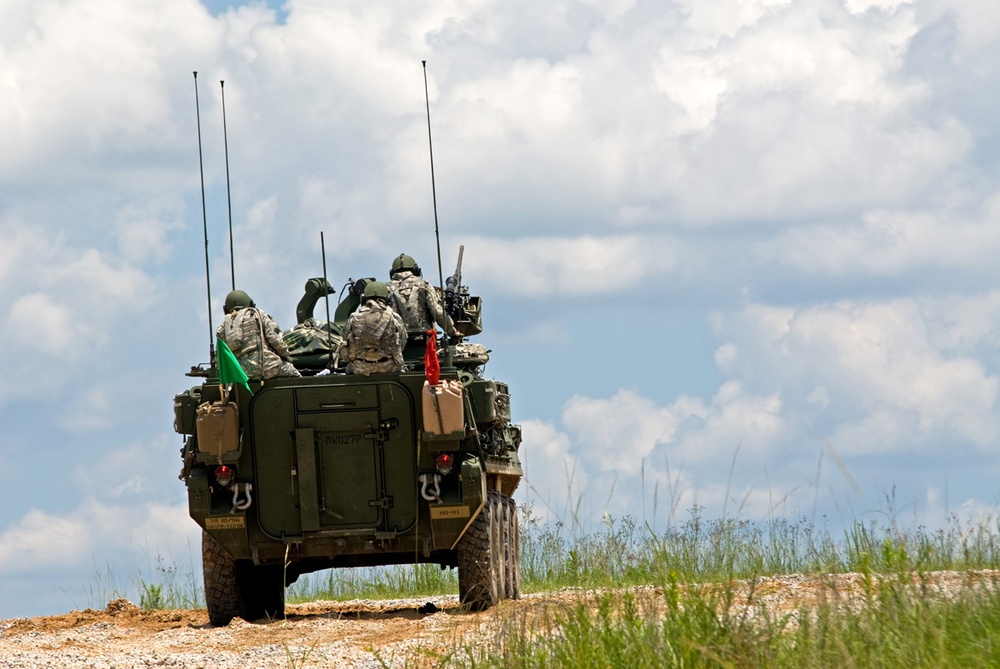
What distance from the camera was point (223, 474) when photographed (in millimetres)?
13961

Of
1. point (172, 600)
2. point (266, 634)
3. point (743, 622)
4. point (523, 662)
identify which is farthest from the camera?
point (172, 600)

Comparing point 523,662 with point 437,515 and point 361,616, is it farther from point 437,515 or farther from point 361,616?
point 361,616

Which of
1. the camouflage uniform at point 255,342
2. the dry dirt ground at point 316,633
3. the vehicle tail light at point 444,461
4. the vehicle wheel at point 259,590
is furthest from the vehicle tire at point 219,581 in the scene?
the vehicle tail light at point 444,461

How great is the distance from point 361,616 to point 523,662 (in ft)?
20.2

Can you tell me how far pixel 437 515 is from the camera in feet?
45.6

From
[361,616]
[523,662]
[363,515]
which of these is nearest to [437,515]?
[363,515]

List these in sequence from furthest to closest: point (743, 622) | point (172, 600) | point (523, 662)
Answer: point (172, 600) → point (523, 662) → point (743, 622)

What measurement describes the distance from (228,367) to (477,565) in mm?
2689

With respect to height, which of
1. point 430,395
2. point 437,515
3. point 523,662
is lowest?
point 523,662

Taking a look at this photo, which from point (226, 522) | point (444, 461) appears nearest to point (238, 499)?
point (226, 522)

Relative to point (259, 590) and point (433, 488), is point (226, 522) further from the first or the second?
point (433, 488)

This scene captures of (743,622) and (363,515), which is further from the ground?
(363,515)

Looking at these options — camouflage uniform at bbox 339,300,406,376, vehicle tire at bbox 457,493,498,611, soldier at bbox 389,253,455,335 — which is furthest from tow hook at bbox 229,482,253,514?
soldier at bbox 389,253,455,335

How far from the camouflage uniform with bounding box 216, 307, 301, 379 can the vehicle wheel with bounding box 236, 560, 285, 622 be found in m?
1.82
